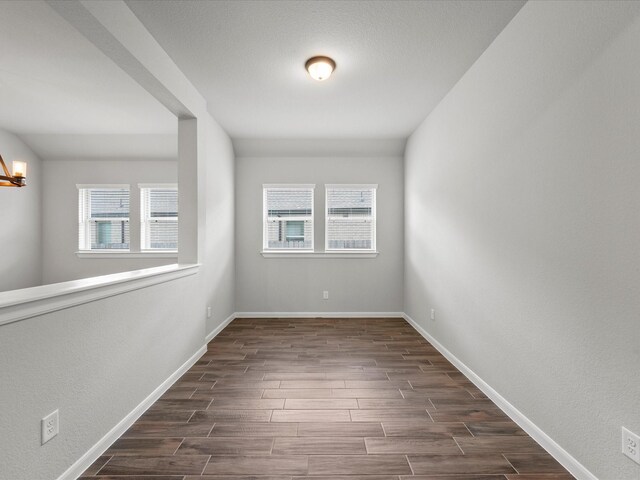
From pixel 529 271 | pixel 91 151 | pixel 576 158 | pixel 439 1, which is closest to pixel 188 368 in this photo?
pixel 529 271

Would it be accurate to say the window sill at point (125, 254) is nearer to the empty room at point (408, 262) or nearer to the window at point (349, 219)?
the empty room at point (408, 262)

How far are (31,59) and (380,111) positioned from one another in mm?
3364

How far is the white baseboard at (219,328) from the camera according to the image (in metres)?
3.86

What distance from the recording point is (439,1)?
203 cm

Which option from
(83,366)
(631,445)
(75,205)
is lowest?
(631,445)

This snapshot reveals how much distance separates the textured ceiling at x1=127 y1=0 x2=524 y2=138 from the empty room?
0.02 meters

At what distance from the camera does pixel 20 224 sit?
4832 millimetres

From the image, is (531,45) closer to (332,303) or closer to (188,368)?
(188,368)

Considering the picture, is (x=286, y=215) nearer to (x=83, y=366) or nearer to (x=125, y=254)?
(x=125, y=254)

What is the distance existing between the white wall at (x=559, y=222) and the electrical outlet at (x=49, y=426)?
259 cm

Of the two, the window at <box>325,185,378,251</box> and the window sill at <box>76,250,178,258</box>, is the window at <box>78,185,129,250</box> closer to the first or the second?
the window sill at <box>76,250,178,258</box>

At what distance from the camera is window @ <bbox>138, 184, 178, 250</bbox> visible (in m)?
5.23

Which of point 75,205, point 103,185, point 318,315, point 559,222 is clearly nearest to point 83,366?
point 559,222

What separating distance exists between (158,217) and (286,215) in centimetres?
213
